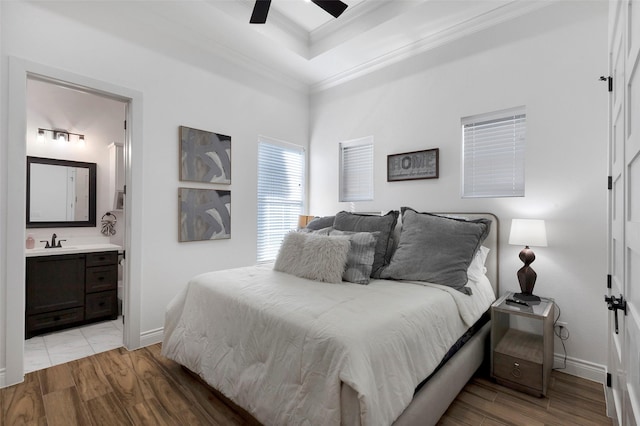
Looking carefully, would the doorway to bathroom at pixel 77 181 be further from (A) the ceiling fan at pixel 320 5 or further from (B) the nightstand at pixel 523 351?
(B) the nightstand at pixel 523 351

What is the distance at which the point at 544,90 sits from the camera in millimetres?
2473

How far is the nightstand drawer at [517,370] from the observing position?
2025 millimetres

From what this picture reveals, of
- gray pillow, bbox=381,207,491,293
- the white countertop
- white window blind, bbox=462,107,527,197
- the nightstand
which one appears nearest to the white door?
the nightstand

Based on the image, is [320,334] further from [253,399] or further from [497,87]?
[497,87]

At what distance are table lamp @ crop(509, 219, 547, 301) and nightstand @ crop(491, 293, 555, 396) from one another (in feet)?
0.37

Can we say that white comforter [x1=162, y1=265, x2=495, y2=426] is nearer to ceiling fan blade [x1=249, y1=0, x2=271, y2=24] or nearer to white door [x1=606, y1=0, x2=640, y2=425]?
white door [x1=606, y1=0, x2=640, y2=425]

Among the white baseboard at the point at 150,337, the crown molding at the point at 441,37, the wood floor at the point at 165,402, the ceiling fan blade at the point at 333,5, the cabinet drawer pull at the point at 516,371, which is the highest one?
the crown molding at the point at 441,37

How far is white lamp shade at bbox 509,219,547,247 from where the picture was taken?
2246 millimetres

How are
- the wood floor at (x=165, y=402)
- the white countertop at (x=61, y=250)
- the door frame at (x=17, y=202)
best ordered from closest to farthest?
the wood floor at (x=165, y=402)
the door frame at (x=17, y=202)
the white countertop at (x=61, y=250)

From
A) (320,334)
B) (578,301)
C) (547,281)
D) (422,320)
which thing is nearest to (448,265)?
(422,320)

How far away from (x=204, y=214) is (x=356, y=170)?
189 centimetres

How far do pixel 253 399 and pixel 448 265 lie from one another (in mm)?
1552

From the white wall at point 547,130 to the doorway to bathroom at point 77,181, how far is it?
10.5 ft

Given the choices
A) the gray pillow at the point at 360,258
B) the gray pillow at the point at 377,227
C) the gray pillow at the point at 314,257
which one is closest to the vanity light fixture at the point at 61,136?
the gray pillow at the point at 314,257
